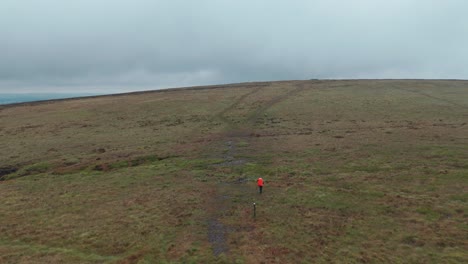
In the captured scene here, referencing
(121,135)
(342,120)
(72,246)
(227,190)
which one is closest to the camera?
(72,246)

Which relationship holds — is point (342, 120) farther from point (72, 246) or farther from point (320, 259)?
point (72, 246)

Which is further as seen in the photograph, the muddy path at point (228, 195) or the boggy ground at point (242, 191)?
the muddy path at point (228, 195)

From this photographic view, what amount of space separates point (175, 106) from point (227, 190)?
185 feet

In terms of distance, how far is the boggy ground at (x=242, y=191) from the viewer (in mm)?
18969

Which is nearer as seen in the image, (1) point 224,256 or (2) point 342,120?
(1) point 224,256

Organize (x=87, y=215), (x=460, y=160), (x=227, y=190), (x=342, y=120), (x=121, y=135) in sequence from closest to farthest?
(x=87, y=215), (x=227, y=190), (x=460, y=160), (x=121, y=135), (x=342, y=120)

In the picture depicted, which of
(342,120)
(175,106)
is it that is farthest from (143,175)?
(175,106)

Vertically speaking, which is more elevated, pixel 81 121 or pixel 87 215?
pixel 81 121

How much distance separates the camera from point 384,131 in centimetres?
4744

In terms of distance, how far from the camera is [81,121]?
6906 cm

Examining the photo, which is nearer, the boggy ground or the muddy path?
the boggy ground

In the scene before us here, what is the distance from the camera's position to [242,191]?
27.8 m

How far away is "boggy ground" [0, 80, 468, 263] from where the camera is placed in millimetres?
18969

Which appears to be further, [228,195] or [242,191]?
[242,191]
